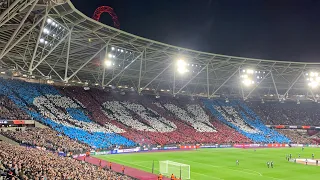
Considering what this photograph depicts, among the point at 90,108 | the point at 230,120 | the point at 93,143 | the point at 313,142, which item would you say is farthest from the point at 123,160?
the point at 313,142

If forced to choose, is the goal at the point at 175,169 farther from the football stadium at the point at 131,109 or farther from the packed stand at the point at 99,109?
the packed stand at the point at 99,109

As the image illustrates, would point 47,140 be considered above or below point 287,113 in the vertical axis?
below

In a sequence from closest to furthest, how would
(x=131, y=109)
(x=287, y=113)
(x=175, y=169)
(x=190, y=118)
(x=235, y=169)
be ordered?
(x=175, y=169) → (x=235, y=169) → (x=131, y=109) → (x=190, y=118) → (x=287, y=113)

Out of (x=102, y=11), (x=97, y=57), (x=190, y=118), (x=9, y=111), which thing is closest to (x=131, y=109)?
(x=190, y=118)

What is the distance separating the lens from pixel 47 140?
42.7m

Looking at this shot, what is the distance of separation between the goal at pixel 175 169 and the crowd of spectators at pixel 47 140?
15009 mm

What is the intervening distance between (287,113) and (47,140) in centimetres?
7401

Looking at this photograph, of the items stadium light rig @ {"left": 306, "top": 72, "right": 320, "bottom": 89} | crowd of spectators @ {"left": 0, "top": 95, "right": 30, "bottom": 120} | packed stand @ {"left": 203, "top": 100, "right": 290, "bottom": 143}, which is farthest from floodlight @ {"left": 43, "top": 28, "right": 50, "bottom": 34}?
packed stand @ {"left": 203, "top": 100, "right": 290, "bottom": 143}

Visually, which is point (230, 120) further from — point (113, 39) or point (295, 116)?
point (113, 39)

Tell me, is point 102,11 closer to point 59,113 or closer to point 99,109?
point 99,109

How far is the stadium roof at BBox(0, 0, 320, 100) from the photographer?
31.1m

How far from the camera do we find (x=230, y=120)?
83625mm

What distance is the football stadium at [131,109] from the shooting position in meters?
33.5

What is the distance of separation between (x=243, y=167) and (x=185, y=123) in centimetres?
3354
